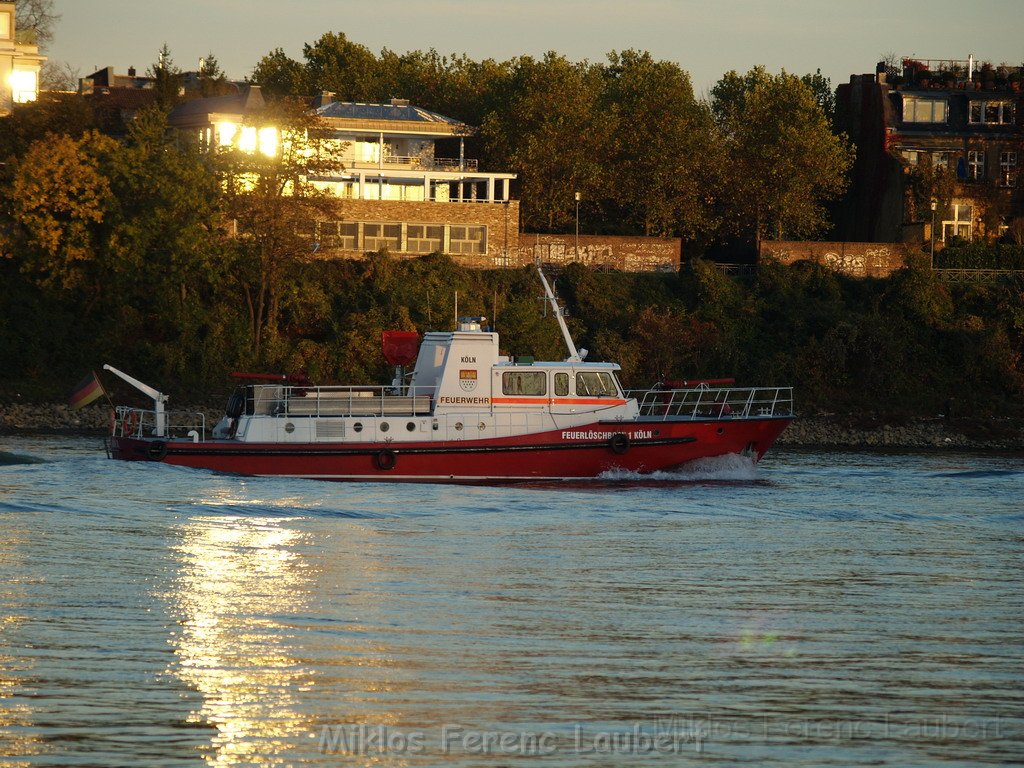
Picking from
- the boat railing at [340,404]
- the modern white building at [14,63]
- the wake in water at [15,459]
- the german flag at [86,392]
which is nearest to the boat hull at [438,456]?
the boat railing at [340,404]

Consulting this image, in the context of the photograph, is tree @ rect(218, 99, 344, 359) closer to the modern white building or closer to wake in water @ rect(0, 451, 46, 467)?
wake in water @ rect(0, 451, 46, 467)

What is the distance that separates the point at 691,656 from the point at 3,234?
179 ft

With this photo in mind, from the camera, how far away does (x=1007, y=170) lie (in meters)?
83.8

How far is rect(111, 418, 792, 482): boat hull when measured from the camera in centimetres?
3788

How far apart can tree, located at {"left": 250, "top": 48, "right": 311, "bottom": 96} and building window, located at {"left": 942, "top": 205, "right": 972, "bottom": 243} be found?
43.8 meters

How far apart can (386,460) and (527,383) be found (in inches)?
169

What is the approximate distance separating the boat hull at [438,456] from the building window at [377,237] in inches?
1440

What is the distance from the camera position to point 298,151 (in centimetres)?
6700

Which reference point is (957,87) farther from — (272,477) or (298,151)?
(272,477)

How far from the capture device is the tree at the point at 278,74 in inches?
3981

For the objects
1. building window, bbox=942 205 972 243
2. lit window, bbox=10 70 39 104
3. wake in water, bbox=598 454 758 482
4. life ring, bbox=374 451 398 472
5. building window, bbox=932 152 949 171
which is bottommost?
wake in water, bbox=598 454 758 482

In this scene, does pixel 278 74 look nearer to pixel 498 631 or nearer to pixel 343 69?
pixel 343 69
